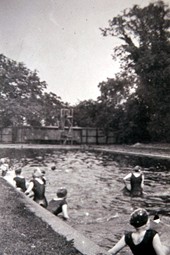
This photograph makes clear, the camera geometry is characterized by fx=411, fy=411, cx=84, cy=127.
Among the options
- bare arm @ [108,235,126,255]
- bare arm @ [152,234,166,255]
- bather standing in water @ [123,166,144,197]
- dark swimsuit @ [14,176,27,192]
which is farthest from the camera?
bather standing in water @ [123,166,144,197]

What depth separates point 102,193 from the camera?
54.4 feet

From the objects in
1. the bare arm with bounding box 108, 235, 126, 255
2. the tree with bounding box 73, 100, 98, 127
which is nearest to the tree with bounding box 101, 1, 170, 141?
the tree with bounding box 73, 100, 98, 127

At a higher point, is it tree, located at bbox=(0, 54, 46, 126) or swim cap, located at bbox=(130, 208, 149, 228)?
tree, located at bbox=(0, 54, 46, 126)

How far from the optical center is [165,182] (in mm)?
19562

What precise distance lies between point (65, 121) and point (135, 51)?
16829mm

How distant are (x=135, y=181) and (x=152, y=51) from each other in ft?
94.4

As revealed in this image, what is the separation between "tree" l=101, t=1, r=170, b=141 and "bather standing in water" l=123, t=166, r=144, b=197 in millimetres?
25389

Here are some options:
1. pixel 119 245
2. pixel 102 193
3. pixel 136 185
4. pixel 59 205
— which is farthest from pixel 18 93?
pixel 119 245

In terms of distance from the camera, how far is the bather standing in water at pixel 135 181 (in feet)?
48.6

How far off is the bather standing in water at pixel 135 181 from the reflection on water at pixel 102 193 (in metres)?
0.34

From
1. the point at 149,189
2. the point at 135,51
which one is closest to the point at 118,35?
the point at 135,51

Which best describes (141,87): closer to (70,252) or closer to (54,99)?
(54,99)

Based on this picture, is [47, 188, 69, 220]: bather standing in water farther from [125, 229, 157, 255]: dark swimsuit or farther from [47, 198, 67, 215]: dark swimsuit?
[125, 229, 157, 255]: dark swimsuit

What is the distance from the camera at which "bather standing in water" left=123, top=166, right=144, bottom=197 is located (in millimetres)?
14820
